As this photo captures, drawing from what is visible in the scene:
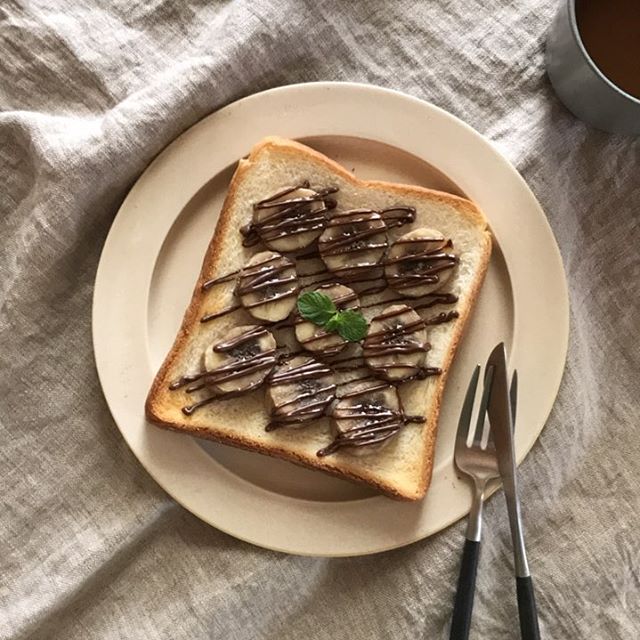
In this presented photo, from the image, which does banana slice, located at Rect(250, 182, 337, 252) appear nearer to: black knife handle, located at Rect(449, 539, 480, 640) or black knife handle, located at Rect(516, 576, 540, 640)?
black knife handle, located at Rect(449, 539, 480, 640)

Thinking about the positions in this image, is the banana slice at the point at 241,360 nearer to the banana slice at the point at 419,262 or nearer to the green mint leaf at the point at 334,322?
the green mint leaf at the point at 334,322

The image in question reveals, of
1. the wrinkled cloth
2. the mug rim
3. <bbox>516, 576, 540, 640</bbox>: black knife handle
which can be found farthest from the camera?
the wrinkled cloth

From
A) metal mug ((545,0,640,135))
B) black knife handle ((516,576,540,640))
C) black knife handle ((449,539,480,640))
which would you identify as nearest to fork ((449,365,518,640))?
black knife handle ((449,539,480,640))

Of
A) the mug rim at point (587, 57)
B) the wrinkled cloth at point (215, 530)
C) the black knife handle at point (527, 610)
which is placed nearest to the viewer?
the mug rim at point (587, 57)

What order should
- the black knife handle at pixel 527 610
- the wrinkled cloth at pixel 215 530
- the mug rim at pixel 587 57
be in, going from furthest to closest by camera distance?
the wrinkled cloth at pixel 215 530 < the black knife handle at pixel 527 610 < the mug rim at pixel 587 57

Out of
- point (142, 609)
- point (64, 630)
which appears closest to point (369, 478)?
point (142, 609)

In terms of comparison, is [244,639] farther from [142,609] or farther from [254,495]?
[254,495]

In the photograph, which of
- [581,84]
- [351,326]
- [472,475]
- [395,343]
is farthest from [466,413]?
[581,84]

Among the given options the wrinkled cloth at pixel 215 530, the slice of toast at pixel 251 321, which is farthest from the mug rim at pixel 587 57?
the slice of toast at pixel 251 321
